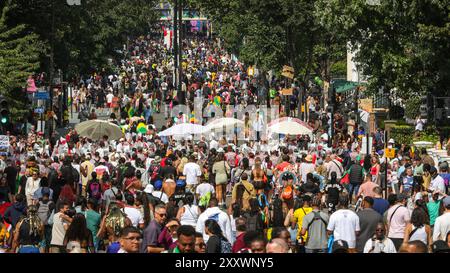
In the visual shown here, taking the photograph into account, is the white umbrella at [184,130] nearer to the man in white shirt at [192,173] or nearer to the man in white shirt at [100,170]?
the man in white shirt at [192,173]

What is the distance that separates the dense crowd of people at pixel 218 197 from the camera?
1546 centimetres

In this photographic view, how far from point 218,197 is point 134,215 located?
903cm

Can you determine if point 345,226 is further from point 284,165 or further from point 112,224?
point 284,165

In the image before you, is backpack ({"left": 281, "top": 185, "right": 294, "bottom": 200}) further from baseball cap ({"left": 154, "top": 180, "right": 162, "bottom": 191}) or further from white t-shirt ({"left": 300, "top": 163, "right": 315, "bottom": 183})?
white t-shirt ({"left": 300, "top": 163, "right": 315, "bottom": 183})

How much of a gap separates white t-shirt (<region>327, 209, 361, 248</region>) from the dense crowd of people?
0.02 m

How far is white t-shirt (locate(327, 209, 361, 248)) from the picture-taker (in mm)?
16891

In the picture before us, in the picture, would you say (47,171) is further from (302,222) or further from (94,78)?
(94,78)

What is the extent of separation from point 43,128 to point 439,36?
13.5m

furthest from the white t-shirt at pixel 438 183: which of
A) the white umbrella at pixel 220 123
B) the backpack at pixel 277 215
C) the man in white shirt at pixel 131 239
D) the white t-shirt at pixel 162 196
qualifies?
the white umbrella at pixel 220 123

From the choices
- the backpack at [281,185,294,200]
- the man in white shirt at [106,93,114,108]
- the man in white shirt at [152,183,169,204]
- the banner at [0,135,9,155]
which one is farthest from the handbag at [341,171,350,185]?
the man in white shirt at [106,93,114,108]

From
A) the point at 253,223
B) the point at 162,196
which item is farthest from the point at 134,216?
the point at 162,196

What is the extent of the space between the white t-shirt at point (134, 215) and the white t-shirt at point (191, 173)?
8343mm
